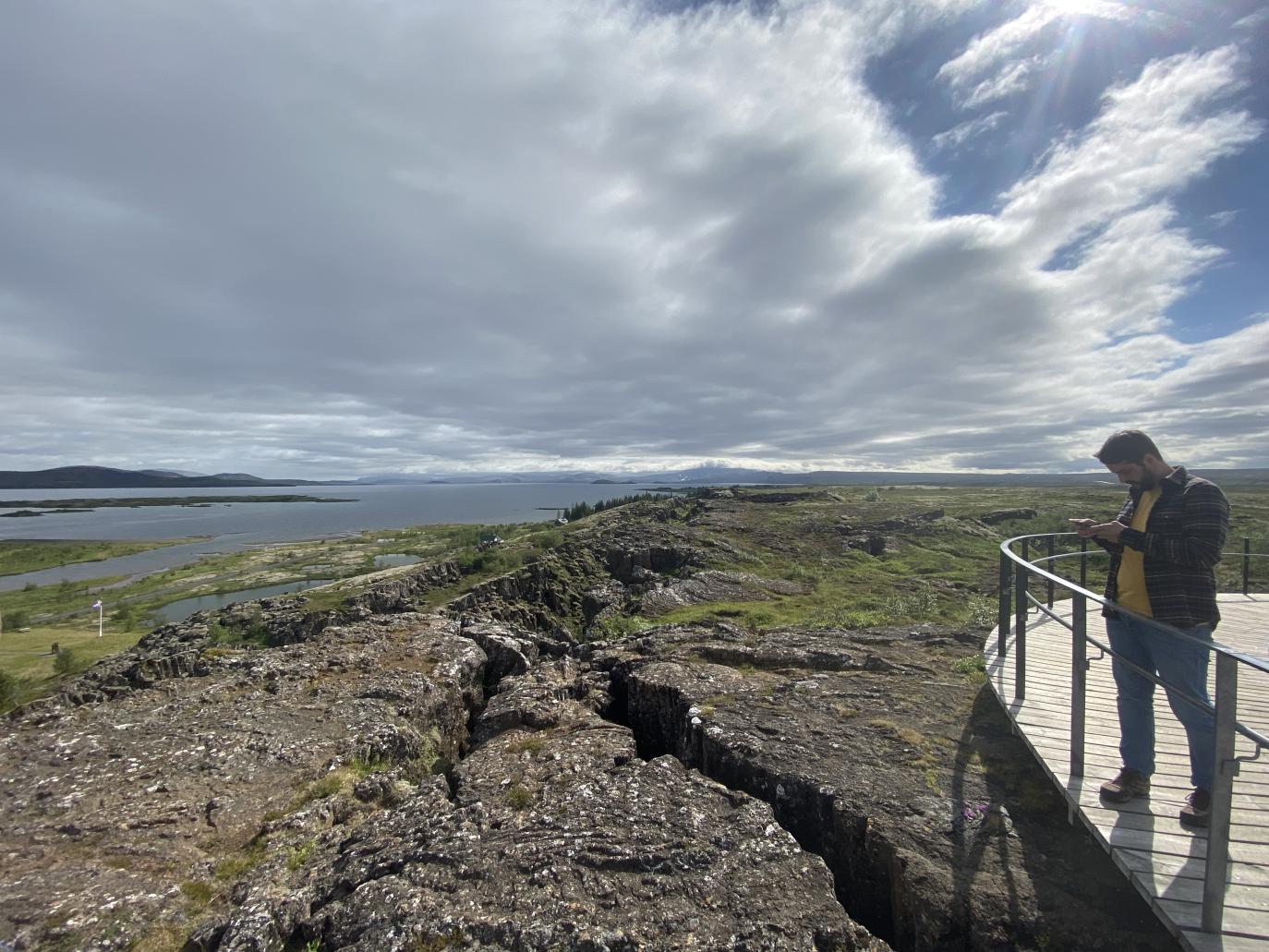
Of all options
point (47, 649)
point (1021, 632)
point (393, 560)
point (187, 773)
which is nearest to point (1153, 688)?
point (1021, 632)

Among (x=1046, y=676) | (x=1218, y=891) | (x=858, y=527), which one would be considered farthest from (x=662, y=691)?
(x=858, y=527)

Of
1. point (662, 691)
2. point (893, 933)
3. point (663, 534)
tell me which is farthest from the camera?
point (663, 534)

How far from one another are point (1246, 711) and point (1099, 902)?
4.17 m

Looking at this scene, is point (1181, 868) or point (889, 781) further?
point (889, 781)

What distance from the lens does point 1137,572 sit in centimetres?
573

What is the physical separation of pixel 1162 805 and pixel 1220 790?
1.84 meters

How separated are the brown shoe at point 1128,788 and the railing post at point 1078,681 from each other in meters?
0.41

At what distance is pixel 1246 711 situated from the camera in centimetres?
723

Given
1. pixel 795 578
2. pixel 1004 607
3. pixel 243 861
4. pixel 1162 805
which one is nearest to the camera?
pixel 1162 805

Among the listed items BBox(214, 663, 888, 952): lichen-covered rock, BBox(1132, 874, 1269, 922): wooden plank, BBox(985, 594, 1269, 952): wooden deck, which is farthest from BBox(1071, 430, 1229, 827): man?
BBox(214, 663, 888, 952): lichen-covered rock

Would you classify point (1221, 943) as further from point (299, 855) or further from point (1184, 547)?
point (299, 855)

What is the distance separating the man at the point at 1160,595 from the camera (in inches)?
203

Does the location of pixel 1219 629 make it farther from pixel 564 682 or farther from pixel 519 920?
pixel 519 920

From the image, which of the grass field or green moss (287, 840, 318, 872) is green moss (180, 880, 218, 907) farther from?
the grass field
